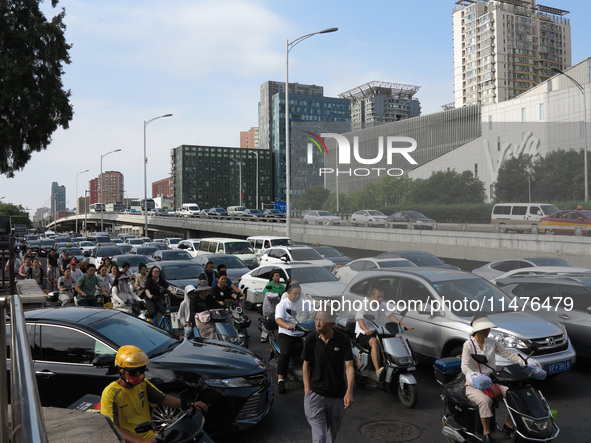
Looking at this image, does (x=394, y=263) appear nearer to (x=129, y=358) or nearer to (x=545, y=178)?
(x=129, y=358)

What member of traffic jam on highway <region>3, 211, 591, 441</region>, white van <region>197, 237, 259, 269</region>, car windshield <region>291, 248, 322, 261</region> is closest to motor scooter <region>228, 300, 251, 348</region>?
traffic jam on highway <region>3, 211, 591, 441</region>

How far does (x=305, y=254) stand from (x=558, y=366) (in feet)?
45.1

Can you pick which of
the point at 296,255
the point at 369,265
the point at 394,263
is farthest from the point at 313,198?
the point at 394,263

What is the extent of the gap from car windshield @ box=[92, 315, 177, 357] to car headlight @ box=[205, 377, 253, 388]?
0.83 m

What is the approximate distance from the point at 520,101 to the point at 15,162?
3358 centimetres

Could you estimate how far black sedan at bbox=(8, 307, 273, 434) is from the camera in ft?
19.2

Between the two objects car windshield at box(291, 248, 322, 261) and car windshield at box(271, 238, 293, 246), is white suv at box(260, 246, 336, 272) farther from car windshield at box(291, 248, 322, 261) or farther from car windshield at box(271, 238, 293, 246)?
car windshield at box(271, 238, 293, 246)

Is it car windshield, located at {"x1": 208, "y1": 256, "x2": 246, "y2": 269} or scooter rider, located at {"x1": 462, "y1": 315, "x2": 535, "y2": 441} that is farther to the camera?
car windshield, located at {"x1": 208, "y1": 256, "x2": 246, "y2": 269}

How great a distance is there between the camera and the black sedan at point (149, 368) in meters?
5.85

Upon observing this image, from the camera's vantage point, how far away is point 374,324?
7707 mm

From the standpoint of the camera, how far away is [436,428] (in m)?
6.34

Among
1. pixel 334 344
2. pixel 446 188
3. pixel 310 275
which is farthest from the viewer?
pixel 446 188

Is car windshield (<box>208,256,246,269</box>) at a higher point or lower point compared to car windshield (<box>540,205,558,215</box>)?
lower

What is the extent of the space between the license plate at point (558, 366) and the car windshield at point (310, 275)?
6732mm
